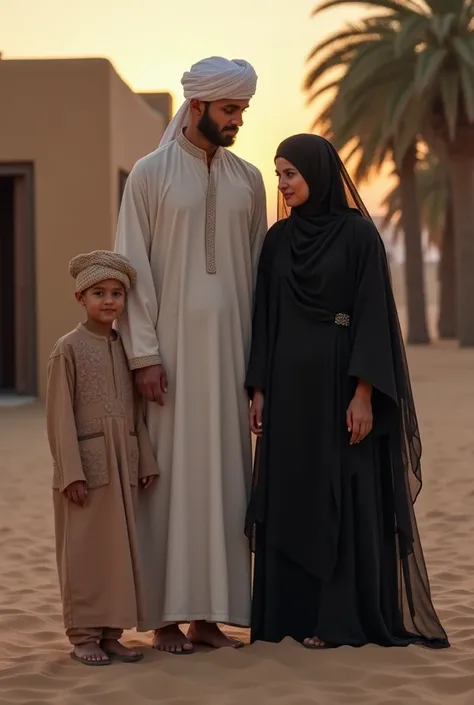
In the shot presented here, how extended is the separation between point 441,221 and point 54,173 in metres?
21.9

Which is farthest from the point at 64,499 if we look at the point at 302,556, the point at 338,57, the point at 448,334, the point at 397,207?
the point at 448,334

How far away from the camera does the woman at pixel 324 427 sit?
13.4ft

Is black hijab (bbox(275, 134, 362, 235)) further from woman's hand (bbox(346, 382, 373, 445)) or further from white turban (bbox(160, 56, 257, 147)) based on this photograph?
woman's hand (bbox(346, 382, 373, 445))

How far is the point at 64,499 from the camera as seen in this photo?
13.0 feet

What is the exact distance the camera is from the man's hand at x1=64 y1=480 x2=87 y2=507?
12.8ft

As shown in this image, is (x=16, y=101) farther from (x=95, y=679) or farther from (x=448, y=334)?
(x=448, y=334)

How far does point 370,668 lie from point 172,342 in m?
1.29

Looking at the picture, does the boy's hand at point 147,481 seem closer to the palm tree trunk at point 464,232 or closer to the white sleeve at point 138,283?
the white sleeve at point 138,283

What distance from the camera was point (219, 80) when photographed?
4086mm

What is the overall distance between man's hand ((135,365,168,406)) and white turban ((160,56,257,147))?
3.16 ft

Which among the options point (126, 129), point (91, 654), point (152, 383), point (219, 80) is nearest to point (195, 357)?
point (152, 383)

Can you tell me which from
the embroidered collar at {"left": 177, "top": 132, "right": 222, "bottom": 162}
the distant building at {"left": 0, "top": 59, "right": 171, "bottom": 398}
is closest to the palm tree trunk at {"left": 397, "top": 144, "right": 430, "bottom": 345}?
the distant building at {"left": 0, "top": 59, "right": 171, "bottom": 398}

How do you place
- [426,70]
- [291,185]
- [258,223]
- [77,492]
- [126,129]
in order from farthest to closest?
[426,70] < [126,129] < [258,223] < [291,185] < [77,492]

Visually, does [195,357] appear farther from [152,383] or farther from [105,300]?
[105,300]
